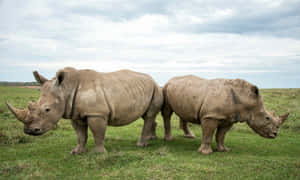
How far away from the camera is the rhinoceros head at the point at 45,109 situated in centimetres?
598

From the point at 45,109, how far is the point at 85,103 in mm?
986

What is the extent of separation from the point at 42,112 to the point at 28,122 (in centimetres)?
39

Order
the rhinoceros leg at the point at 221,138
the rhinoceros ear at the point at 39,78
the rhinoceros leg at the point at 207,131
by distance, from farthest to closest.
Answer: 1. the rhinoceros leg at the point at 221,138
2. the rhinoceros leg at the point at 207,131
3. the rhinoceros ear at the point at 39,78

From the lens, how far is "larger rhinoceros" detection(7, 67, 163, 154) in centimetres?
612

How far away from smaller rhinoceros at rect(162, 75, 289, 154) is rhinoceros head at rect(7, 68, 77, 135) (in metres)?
3.80

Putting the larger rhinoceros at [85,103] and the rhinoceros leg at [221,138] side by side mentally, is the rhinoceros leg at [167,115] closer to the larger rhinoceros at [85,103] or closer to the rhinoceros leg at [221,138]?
the larger rhinoceros at [85,103]

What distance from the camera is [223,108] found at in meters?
7.13

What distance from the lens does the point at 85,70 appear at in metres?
7.17

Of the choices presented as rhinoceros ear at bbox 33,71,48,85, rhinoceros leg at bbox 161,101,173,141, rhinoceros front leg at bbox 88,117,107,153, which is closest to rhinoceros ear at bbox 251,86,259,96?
rhinoceros leg at bbox 161,101,173,141

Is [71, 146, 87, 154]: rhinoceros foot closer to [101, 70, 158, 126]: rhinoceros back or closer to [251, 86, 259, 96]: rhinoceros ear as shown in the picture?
[101, 70, 158, 126]: rhinoceros back

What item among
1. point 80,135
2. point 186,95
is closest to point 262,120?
point 186,95

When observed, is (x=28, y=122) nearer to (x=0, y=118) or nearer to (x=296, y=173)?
(x=296, y=173)

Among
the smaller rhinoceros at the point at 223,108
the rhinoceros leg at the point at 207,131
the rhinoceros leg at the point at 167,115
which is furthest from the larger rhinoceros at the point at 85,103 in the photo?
the rhinoceros leg at the point at 207,131

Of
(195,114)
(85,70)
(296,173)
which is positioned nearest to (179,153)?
(195,114)
